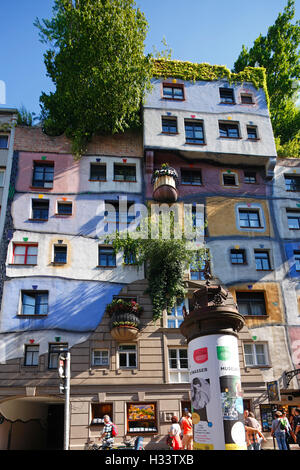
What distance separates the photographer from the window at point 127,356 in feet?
68.2

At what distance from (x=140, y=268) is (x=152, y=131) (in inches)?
354

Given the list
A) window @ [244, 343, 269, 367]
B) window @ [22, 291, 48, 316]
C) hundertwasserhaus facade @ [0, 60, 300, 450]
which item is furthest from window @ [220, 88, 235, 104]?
window @ [22, 291, 48, 316]

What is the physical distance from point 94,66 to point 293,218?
15.7 m

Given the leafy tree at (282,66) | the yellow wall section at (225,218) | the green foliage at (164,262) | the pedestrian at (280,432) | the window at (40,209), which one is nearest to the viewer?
the pedestrian at (280,432)

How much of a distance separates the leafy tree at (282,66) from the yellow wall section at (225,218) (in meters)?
11.3

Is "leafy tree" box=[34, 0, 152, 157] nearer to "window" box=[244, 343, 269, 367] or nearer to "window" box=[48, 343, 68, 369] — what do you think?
"window" box=[48, 343, 68, 369]

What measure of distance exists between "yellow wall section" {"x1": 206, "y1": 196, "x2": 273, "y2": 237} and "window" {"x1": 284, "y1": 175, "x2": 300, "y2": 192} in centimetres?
274

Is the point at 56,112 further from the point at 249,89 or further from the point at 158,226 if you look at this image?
the point at 249,89

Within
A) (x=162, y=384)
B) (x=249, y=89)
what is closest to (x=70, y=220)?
(x=162, y=384)

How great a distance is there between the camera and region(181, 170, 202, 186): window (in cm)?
2670

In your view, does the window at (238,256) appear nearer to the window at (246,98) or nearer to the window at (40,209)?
the window at (246,98)

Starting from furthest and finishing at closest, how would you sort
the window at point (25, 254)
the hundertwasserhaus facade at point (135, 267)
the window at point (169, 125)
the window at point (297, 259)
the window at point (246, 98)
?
1. the window at point (246, 98)
2. the window at point (169, 125)
3. the window at point (297, 259)
4. the window at point (25, 254)
5. the hundertwasserhaus facade at point (135, 267)

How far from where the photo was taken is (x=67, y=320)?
21188mm

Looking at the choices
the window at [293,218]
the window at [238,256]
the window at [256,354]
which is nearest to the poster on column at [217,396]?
the window at [256,354]
